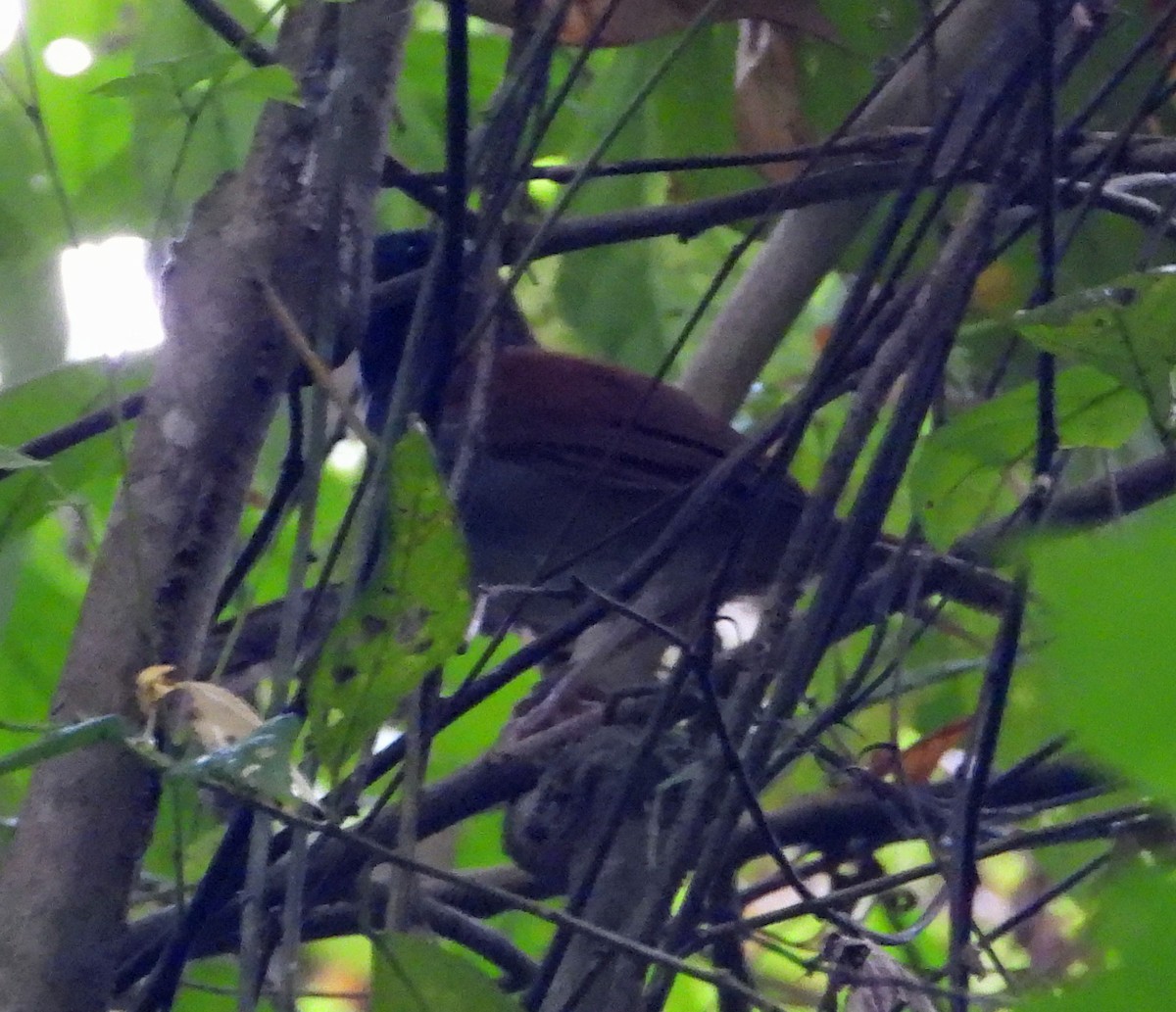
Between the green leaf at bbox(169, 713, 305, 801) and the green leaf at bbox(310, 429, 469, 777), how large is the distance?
108 mm

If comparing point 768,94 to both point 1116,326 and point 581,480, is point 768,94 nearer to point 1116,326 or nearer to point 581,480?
point 1116,326

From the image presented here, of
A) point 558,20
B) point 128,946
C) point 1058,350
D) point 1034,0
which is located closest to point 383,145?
point 558,20

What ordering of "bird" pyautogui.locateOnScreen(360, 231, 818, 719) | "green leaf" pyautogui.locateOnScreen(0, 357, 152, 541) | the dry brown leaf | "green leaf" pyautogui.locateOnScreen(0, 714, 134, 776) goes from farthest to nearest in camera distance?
"bird" pyautogui.locateOnScreen(360, 231, 818, 719) → the dry brown leaf → "green leaf" pyautogui.locateOnScreen(0, 357, 152, 541) → "green leaf" pyautogui.locateOnScreen(0, 714, 134, 776)

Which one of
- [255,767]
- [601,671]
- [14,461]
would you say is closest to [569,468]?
[601,671]

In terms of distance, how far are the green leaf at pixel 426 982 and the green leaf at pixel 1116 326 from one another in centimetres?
62

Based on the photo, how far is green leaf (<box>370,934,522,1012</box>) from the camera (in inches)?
42.4

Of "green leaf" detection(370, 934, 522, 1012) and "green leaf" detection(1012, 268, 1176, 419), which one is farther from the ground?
"green leaf" detection(1012, 268, 1176, 419)

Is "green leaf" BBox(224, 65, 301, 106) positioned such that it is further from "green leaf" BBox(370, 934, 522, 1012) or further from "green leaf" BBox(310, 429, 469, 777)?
"green leaf" BBox(370, 934, 522, 1012)

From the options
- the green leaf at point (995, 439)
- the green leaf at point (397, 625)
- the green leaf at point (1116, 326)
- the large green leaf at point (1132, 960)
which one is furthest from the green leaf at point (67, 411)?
the large green leaf at point (1132, 960)

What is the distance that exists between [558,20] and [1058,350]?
629 mm

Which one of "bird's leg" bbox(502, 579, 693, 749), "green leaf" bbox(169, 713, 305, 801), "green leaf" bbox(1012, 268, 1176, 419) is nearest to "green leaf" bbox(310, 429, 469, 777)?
"green leaf" bbox(169, 713, 305, 801)

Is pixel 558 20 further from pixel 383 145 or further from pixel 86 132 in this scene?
pixel 86 132

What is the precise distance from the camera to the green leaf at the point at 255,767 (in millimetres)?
923

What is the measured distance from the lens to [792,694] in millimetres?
1347
